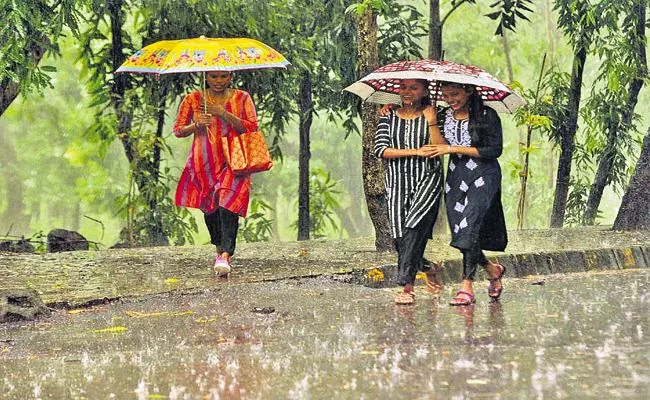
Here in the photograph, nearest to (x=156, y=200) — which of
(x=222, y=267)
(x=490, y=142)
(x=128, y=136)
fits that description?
(x=128, y=136)

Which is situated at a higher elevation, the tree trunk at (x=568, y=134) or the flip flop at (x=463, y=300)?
the tree trunk at (x=568, y=134)

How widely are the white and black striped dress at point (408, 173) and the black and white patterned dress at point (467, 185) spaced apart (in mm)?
148

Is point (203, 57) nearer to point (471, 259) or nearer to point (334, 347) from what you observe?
point (471, 259)

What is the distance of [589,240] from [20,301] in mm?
7925

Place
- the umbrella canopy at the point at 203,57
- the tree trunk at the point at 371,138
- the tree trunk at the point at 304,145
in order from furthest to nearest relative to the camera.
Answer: the tree trunk at the point at 304,145 < the tree trunk at the point at 371,138 < the umbrella canopy at the point at 203,57

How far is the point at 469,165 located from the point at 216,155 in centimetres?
311

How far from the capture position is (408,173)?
9.37 m

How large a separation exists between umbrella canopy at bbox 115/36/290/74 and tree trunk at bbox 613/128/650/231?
6.20 m

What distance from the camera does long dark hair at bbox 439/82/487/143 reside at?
361 inches

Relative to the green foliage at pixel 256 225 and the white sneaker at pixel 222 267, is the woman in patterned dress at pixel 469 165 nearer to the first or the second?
the white sneaker at pixel 222 267

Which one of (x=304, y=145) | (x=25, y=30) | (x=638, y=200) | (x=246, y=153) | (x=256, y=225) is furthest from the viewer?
(x=256, y=225)

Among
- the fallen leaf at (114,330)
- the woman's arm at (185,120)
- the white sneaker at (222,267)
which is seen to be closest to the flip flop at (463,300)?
the fallen leaf at (114,330)

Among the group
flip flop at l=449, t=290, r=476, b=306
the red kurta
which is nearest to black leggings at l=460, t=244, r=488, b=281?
flip flop at l=449, t=290, r=476, b=306

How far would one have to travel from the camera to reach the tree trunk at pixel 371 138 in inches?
512
